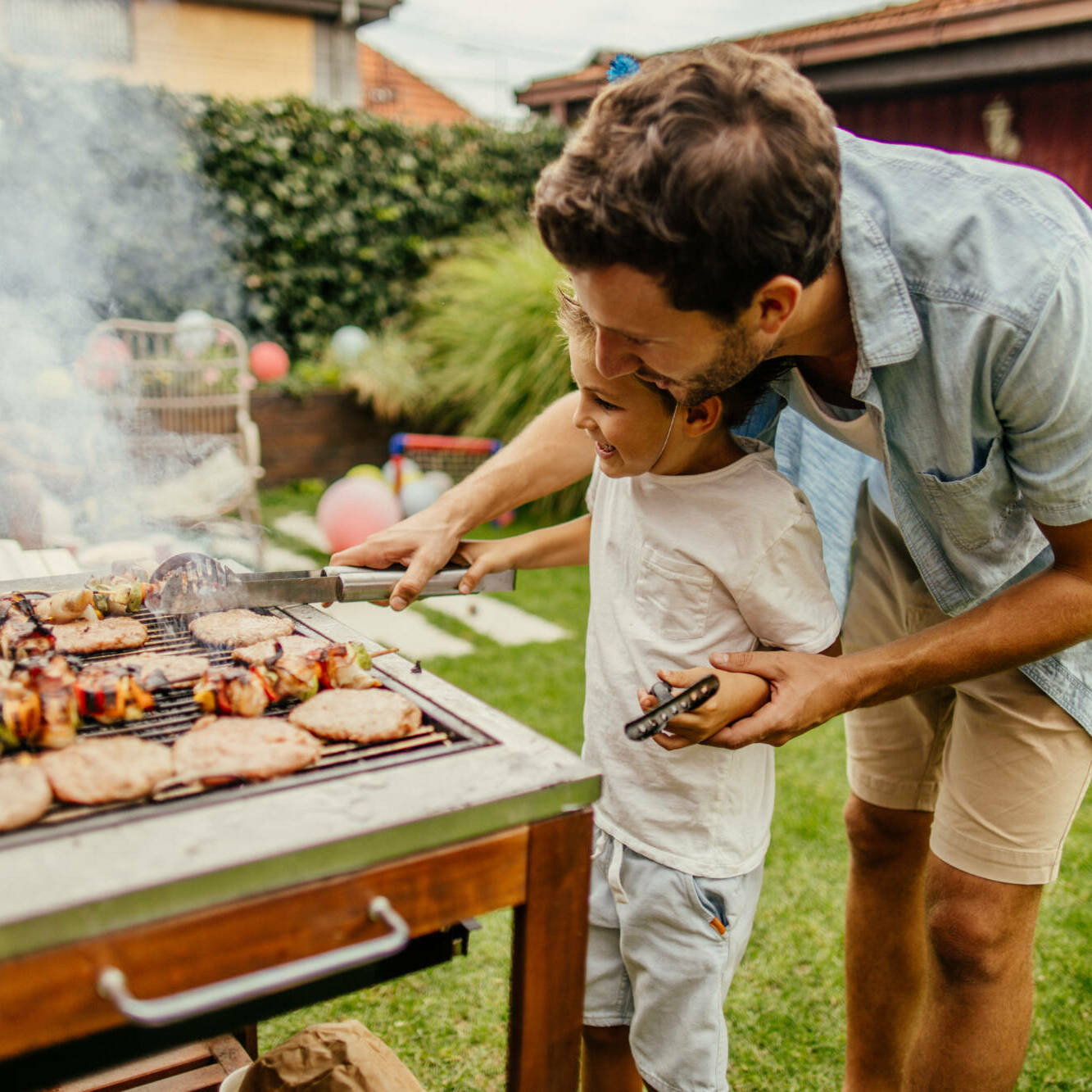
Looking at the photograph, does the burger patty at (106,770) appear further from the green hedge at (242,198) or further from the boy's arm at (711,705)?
the green hedge at (242,198)

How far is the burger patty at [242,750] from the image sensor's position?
114 cm

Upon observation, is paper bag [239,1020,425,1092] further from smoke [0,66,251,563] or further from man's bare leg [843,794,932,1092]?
smoke [0,66,251,563]

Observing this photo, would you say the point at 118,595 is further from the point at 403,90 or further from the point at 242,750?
the point at 403,90

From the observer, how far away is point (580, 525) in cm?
215

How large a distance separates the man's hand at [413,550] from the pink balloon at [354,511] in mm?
3899

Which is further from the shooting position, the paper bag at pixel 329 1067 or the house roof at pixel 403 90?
the house roof at pixel 403 90

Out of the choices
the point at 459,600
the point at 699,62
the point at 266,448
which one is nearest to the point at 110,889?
the point at 699,62

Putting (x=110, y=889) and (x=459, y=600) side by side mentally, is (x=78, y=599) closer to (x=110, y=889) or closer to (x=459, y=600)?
(x=110, y=889)

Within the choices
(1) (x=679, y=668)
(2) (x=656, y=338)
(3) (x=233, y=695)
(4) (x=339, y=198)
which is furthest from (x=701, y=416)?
(4) (x=339, y=198)

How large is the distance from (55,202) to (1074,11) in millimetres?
7750

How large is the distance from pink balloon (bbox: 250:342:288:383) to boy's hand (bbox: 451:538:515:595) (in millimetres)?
6635

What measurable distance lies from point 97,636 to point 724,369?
1096 mm

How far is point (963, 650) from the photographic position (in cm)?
155

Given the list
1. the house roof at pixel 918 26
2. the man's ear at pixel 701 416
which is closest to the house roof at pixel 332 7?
the house roof at pixel 918 26
